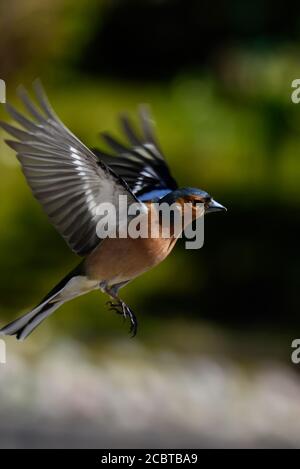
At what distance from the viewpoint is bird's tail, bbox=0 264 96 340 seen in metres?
1.37

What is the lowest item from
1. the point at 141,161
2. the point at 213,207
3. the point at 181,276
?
the point at 213,207

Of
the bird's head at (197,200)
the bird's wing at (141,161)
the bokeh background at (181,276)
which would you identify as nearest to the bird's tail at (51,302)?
the bird's head at (197,200)

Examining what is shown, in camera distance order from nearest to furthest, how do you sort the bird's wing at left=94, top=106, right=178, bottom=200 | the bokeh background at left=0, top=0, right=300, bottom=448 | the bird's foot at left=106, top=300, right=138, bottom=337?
the bird's foot at left=106, top=300, right=138, bottom=337 → the bird's wing at left=94, top=106, right=178, bottom=200 → the bokeh background at left=0, top=0, right=300, bottom=448

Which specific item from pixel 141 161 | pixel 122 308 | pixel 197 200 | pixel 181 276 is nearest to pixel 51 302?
pixel 122 308

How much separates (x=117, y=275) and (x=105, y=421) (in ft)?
8.54

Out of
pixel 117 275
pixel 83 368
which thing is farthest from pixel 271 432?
pixel 117 275

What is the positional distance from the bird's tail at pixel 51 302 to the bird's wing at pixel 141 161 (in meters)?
0.30

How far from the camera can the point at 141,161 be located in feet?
5.75

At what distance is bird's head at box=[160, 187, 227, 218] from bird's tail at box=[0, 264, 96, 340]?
0.18 meters

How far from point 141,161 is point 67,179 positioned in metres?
0.42

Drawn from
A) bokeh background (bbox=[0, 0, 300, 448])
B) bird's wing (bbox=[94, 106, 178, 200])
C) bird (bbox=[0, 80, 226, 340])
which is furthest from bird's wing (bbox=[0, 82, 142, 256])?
bokeh background (bbox=[0, 0, 300, 448])

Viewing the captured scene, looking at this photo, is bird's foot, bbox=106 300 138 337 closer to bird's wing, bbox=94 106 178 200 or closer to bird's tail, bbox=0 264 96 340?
bird's tail, bbox=0 264 96 340

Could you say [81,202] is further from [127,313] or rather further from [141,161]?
[141,161]

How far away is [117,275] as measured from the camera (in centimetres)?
139
